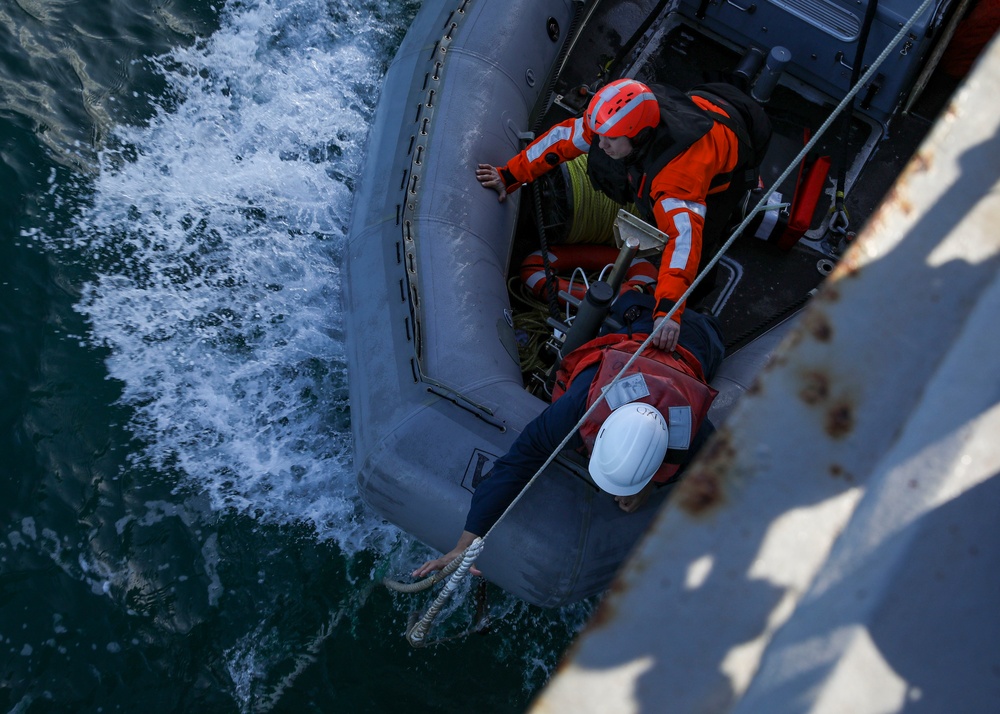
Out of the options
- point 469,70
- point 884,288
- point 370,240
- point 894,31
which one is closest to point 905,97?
point 894,31

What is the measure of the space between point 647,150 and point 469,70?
101 centimetres

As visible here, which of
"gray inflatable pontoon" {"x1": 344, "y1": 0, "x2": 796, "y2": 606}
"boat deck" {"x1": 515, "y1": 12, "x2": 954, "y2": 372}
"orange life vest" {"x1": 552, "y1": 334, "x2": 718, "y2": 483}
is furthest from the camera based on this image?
"boat deck" {"x1": 515, "y1": 12, "x2": 954, "y2": 372}

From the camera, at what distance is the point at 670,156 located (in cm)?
318

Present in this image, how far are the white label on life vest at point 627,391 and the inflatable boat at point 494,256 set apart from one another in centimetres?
39

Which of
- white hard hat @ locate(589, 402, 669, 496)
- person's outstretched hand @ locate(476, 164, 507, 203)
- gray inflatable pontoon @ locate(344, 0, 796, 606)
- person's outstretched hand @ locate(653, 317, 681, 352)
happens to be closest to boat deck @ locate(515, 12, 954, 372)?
person's outstretched hand @ locate(476, 164, 507, 203)

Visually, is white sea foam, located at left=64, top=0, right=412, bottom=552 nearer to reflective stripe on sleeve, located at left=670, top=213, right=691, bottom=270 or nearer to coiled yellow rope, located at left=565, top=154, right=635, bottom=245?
coiled yellow rope, located at left=565, top=154, right=635, bottom=245

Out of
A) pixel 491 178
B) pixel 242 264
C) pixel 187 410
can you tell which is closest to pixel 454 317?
pixel 491 178

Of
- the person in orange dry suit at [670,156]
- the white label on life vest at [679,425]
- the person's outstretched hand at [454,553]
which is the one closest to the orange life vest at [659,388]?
the white label on life vest at [679,425]

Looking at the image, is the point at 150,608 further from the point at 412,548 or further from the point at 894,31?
the point at 894,31

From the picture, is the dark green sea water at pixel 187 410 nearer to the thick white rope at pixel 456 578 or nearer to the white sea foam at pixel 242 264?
the white sea foam at pixel 242 264

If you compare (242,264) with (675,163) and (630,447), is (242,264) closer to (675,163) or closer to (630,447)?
(675,163)

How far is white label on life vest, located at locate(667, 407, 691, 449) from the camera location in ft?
8.60

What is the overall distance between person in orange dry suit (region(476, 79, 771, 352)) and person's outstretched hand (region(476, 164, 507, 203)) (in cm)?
2

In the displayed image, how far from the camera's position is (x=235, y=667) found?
321 cm
